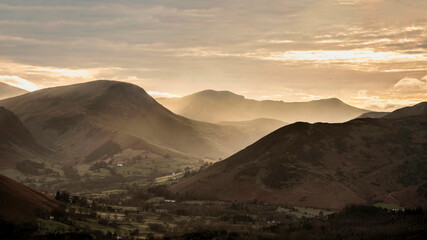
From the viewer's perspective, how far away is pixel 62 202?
83938 millimetres

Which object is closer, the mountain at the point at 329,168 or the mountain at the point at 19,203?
the mountain at the point at 19,203

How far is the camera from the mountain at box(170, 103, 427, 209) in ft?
403

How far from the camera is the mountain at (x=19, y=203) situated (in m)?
65.1

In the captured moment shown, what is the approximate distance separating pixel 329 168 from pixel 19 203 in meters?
93.1

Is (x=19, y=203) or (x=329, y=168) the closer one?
(x=19, y=203)

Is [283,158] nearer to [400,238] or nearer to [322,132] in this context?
[322,132]

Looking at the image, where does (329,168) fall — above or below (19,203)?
above

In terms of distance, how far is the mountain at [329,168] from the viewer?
122688 millimetres

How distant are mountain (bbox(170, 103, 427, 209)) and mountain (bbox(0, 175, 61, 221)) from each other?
216ft

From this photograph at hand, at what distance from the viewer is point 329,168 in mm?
137500

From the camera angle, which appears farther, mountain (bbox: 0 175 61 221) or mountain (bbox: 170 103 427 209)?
mountain (bbox: 170 103 427 209)

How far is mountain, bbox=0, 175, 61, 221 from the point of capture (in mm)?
65062

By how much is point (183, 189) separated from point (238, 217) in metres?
47.9

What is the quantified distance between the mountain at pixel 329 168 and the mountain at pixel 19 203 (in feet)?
216
